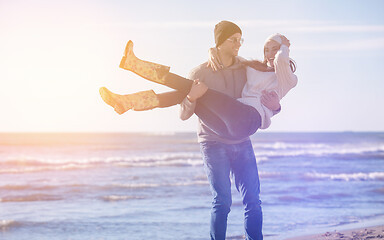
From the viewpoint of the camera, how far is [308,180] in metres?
11.7

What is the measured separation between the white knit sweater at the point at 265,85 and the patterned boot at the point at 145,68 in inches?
22.2

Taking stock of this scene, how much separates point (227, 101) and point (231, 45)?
442 mm

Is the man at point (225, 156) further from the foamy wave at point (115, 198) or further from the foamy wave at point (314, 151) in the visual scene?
the foamy wave at point (314, 151)

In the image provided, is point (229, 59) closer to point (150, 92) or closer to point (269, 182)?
point (150, 92)

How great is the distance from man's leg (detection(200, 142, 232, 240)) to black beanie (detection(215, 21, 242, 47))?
0.72 meters

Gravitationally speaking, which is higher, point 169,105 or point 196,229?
point 169,105

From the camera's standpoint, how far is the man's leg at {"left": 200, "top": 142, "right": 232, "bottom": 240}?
3.50 metres

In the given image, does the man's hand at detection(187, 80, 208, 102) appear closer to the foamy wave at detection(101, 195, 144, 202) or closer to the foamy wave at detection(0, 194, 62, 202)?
the foamy wave at detection(101, 195, 144, 202)

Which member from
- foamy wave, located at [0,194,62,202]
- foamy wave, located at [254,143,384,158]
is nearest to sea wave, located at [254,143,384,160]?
foamy wave, located at [254,143,384,158]

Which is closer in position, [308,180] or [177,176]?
[308,180]

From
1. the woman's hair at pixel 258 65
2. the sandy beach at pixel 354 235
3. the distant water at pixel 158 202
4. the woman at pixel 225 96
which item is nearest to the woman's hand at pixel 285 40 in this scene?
the woman at pixel 225 96

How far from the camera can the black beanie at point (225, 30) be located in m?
3.53

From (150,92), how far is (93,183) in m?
8.26

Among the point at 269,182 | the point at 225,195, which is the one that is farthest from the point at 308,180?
the point at 225,195
